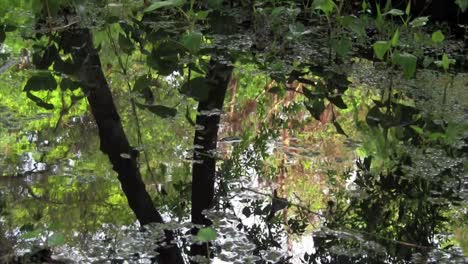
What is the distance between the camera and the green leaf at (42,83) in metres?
2.04

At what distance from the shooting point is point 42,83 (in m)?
2.05

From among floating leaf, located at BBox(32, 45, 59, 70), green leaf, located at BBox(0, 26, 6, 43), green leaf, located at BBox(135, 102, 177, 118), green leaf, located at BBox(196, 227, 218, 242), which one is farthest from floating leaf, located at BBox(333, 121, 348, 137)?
green leaf, located at BBox(0, 26, 6, 43)

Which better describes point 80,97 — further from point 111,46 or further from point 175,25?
point 175,25

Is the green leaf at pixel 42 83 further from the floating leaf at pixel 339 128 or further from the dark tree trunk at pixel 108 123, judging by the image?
the floating leaf at pixel 339 128

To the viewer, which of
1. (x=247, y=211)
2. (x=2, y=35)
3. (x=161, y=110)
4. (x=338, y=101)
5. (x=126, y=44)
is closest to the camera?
(x=247, y=211)

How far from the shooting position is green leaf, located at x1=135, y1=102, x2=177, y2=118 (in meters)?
2.02

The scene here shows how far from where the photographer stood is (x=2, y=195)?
1438mm

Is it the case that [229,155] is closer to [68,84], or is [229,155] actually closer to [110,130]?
[110,130]

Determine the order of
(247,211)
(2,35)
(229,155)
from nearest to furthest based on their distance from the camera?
(247,211)
(229,155)
(2,35)

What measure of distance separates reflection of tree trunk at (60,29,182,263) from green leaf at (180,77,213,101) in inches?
11.0

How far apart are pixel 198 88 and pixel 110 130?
1.47 feet

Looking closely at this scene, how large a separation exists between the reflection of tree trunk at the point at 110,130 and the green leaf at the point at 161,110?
11 cm

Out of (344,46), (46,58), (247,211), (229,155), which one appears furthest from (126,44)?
(247,211)

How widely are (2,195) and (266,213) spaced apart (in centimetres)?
64
